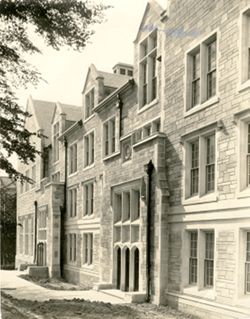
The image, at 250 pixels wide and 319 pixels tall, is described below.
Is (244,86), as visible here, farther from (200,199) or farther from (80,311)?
(80,311)

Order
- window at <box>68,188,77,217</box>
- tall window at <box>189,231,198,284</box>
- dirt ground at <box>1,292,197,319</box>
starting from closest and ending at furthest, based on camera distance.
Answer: dirt ground at <box>1,292,197,319</box> → tall window at <box>189,231,198,284</box> → window at <box>68,188,77,217</box>

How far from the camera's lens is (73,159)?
2394 centimetres

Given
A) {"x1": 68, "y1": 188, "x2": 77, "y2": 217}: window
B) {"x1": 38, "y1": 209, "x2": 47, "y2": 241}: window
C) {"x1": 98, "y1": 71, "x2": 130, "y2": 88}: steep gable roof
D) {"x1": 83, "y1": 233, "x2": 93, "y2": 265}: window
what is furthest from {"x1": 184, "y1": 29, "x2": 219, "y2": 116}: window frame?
{"x1": 38, "y1": 209, "x2": 47, "y2": 241}: window

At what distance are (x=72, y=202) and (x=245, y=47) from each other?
51.8 feet

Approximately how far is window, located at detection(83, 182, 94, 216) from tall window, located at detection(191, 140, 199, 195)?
9770 mm

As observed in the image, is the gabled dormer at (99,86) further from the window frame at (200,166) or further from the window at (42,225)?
the window frame at (200,166)

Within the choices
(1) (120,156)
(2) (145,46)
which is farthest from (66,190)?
(2) (145,46)

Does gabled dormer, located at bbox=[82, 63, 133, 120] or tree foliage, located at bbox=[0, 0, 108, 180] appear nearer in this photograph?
tree foliage, located at bbox=[0, 0, 108, 180]

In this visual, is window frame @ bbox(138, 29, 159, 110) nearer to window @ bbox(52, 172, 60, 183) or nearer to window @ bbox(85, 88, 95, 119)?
window @ bbox(85, 88, 95, 119)

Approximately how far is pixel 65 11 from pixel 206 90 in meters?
4.72

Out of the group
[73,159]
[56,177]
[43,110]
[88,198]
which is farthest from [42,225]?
[43,110]

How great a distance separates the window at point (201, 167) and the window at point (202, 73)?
91 cm

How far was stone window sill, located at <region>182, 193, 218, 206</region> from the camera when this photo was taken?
1119 centimetres

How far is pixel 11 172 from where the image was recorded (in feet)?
33.0
